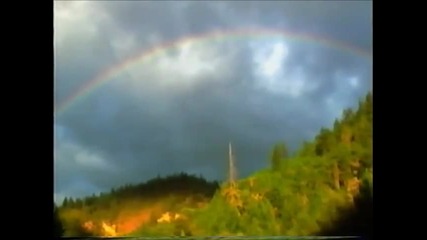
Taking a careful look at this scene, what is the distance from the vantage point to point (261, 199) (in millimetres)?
2490

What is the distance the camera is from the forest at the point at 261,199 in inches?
95.2

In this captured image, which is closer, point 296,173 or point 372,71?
point 372,71

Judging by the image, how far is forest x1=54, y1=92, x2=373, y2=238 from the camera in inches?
95.2
